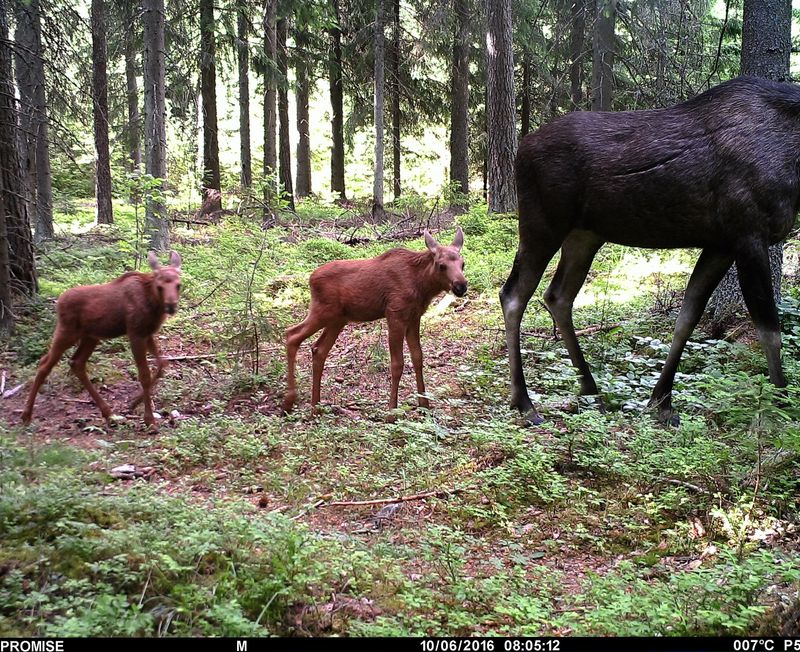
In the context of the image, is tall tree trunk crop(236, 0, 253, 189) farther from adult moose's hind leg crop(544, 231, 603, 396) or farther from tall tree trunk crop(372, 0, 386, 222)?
adult moose's hind leg crop(544, 231, 603, 396)

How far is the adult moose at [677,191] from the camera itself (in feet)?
18.7

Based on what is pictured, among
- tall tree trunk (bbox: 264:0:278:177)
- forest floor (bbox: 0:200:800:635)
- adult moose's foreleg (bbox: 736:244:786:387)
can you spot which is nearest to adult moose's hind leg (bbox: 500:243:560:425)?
forest floor (bbox: 0:200:800:635)

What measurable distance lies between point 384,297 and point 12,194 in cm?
499

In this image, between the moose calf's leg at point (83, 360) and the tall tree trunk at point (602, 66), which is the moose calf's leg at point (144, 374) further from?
the tall tree trunk at point (602, 66)

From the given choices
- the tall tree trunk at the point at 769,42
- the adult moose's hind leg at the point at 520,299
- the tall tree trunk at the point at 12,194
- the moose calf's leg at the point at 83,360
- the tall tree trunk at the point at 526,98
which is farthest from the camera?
the tall tree trunk at the point at 526,98

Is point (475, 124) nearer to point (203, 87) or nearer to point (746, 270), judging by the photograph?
point (203, 87)

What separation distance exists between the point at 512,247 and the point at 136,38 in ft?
37.9

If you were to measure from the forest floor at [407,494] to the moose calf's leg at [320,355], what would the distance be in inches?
8.7

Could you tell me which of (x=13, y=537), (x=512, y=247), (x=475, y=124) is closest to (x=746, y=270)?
(x=13, y=537)

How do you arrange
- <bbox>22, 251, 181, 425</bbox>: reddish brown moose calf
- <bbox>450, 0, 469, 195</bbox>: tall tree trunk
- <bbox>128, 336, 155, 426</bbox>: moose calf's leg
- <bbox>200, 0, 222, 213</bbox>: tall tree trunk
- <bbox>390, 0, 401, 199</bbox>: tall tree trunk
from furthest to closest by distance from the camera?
<bbox>390, 0, 401, 199</bbox>: tall tree trunk
<bbox>450, 0, 469, 195</bbox>: tall tree trunk
<bbox>200, 0, 222, 213</bbox>: tall tree trunk
<bbox>22, 251, 181, 425</bbox>: reddish brown moose calf
<bbox>128, 336, 155, 426</bbox>: moose calf's leg

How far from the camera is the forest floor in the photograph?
121 inches

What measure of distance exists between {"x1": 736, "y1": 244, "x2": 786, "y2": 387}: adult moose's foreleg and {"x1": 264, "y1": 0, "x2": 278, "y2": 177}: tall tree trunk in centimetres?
1359

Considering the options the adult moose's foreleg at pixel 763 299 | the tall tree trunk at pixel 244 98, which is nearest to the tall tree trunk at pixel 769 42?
the adult moose's foreleg at pixel 763 299

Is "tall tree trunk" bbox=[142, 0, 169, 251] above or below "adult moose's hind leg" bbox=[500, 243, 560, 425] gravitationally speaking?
above
